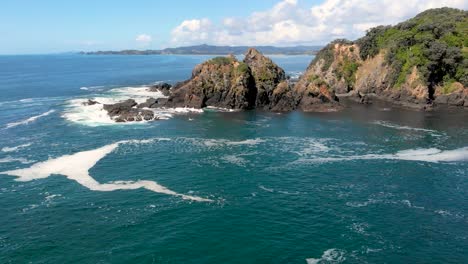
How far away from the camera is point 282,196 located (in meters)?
61.7

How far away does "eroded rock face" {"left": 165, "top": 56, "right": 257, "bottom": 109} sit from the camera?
129500mm

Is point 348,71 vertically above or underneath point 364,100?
above

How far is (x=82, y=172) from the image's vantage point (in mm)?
72625

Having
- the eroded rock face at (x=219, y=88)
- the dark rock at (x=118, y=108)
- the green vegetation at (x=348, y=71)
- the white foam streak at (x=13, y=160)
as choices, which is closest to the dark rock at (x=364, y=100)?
the green vegetation at (x=348, y=71)

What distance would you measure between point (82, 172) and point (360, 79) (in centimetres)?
11869

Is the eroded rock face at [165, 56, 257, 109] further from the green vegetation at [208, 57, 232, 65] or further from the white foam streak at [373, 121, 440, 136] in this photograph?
the white foam streak at [373, 121, 440, 136]

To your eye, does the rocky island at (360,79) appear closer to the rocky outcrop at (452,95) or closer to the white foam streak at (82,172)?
the rocky outcrop at (452,95)

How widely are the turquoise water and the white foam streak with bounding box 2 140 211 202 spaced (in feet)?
0.66

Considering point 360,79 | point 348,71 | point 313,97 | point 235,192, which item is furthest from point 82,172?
point 348,71

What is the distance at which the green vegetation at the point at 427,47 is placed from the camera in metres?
141

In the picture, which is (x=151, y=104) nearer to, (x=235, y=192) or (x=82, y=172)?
(x=82, y=172)

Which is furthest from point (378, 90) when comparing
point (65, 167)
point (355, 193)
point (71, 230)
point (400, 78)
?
point (71, 230)

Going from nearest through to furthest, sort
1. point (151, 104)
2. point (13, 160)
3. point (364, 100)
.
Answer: point (13, 160)
point (151, 104)
point (364, 100)

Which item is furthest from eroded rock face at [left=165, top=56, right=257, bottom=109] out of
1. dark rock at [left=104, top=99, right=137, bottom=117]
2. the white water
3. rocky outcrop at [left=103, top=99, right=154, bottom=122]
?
rocky outcrop at [left=103, top=99, right=154, bottom=122]
